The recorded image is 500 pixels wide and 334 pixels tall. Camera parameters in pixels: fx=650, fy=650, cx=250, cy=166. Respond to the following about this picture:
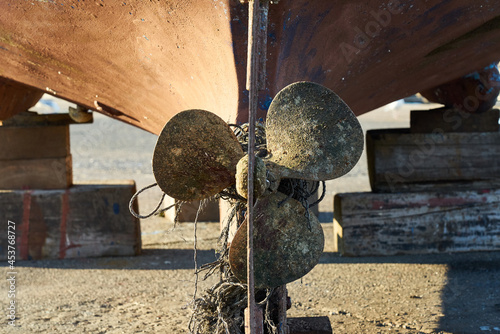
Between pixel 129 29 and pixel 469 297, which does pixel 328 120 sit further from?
pixel 469 297

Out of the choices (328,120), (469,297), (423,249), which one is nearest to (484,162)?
(423,249)

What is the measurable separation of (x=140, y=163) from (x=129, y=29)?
20.0ft

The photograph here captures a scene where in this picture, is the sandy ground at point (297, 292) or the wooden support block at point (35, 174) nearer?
the sandy ground at point (297, 292)

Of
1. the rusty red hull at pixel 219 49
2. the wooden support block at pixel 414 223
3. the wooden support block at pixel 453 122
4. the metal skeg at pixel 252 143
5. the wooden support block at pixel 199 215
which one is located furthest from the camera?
the wooden support block at pixel 199 215

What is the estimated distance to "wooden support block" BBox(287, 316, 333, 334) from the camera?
2773 mm

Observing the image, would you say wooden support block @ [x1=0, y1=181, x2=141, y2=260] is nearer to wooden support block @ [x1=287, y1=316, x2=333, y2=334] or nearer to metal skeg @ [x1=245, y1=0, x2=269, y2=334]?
wooden support block @ [x1=287, y1=316, x2=333, y2=334]

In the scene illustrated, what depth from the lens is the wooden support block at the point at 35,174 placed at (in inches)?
179

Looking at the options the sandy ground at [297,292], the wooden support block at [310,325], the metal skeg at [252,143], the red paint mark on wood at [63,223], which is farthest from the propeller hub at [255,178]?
the red paint mark on wood at [63,223]

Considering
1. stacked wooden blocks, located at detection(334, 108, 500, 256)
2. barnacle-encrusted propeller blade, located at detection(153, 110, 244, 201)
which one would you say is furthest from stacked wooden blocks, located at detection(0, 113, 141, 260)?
barnacle-encrusted propeller blade, located at detection(153, 110, 244, 201)

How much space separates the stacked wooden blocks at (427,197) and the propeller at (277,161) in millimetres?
1942

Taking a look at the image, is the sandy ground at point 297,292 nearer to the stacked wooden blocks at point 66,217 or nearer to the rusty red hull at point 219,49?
the stacked wooden blocks at point 66,217

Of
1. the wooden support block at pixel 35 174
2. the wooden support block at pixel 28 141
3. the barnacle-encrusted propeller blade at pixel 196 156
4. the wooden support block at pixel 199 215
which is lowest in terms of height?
the wooden support block at pixel 199 215

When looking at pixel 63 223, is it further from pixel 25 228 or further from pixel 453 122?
pixel 453 122

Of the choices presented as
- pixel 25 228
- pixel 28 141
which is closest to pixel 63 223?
pixel 25 228
